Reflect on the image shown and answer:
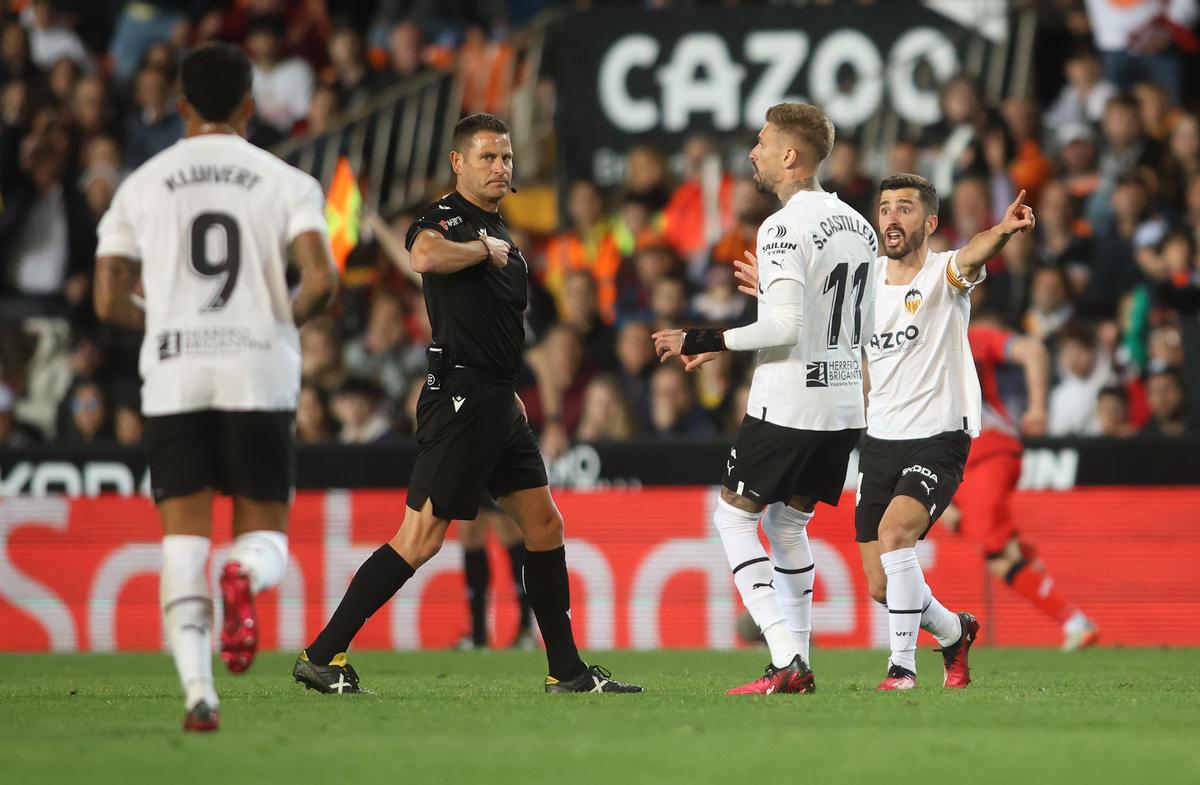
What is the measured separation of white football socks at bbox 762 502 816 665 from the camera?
787 centimetres

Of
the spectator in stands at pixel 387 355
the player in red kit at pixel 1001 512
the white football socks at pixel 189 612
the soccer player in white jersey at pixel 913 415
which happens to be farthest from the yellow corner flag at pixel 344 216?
the white football socks at pixel 189 612

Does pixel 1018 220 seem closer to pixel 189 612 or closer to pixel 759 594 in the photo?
pixel 759 594

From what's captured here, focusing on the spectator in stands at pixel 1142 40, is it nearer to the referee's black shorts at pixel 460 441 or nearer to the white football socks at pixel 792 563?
the white football socks at pixel 792 563

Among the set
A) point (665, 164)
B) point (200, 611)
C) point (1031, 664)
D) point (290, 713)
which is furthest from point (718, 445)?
point (200, 611)

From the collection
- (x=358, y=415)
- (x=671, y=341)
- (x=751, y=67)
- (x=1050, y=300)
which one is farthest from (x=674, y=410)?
(x=671, y=341)

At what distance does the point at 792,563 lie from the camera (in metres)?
7.91

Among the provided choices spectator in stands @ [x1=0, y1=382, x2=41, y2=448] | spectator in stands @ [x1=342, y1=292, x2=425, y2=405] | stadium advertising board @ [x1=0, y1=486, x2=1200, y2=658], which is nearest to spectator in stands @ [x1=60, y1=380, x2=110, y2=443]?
spectator in stands @ [x1=0, y1=382, x2=41, y2=448]


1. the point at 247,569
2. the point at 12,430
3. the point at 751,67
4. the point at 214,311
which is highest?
the point at 751,67

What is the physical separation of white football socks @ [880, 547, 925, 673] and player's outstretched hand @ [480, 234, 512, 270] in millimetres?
2049

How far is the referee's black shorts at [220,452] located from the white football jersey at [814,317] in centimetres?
219

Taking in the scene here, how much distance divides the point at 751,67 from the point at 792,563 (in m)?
9.53

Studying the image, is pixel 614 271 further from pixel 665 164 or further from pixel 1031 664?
pixel 1031 664

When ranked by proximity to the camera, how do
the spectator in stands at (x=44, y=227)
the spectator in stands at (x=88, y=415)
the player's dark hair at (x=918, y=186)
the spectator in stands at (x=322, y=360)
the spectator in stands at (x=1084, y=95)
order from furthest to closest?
the spectator in stands at (x=44, y=227) < the spectator in stands at (x=1084, y=95) < the spectator in stands at (x=322, y=360) < the spectator in stands at (x=88, y=415) < the player's dark hair at (x=918, y=186)

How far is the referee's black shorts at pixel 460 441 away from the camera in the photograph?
7691 millimetres
